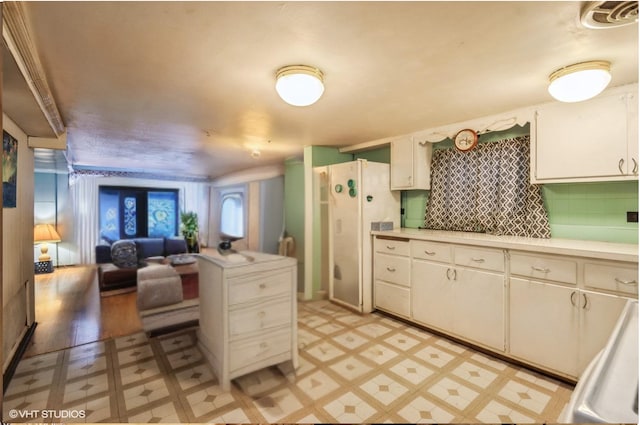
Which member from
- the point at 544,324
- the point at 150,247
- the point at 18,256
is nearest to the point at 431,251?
the point at 544,324

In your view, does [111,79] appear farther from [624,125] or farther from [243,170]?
[243,170]

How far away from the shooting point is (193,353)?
2234 millimetres

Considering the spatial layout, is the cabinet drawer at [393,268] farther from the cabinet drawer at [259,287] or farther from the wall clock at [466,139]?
the cabinet drawer at [259,287]

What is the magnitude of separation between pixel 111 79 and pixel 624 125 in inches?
128

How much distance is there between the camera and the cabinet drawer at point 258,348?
1.78 meters

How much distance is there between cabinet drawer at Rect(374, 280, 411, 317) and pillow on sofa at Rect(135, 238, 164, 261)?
15.7 ft

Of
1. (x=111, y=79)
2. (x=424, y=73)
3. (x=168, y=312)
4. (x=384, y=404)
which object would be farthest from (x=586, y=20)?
(x=168, y=312)

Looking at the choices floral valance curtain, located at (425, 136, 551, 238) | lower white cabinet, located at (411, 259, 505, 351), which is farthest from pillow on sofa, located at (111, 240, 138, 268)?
floral valance curtain, located at (425, 136, 551, 238)

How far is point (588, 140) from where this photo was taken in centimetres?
199

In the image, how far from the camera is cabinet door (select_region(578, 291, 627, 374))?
1700mm

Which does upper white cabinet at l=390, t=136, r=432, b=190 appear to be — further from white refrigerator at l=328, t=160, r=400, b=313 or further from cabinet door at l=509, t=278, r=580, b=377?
cabinet door at l=509, t=278, r=580, b=377

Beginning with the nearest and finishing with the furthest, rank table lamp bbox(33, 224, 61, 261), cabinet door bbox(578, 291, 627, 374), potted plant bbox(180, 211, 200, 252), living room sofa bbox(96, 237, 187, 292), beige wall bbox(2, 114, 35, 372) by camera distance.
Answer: cabinet door bbox(578, 291, 627, 374), beige wall bbox(2, 114, 35, 372), living room sofa bbox(96, 237, 187, 292), table lamp bbox(33, 224, 61, 261), potted plant bbox(180, 211, 200, 252)

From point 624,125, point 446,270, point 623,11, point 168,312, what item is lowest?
point 168,312

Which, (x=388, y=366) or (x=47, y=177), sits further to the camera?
(x=47, y=177)
